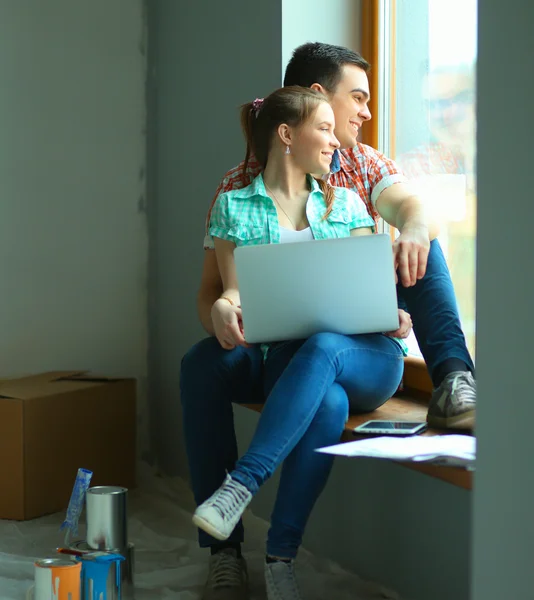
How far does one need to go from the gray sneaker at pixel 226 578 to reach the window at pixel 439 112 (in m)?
0.68

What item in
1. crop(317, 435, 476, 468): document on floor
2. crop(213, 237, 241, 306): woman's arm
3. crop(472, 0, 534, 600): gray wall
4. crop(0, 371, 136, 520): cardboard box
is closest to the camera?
crop(472, 0, 534, 600): gray wall

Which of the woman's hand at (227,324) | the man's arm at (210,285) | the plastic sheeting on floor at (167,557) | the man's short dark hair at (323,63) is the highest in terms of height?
the man's short dark hair at (323,63)

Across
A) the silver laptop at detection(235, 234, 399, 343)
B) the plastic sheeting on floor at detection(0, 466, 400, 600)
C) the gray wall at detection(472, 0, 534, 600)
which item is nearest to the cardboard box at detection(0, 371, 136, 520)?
the plastic sheeting on floor at detection(0, 466, 400, 600)

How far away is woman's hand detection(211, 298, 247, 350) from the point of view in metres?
1.67

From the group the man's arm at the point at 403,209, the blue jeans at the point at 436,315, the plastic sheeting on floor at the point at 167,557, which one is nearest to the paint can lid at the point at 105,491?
the plastic sheeting on floor at the point at 167,557

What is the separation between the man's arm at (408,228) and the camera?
160 centimetres

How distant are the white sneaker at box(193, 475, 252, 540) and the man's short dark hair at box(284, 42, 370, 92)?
950mm

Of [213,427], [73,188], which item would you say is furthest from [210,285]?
[73,188]

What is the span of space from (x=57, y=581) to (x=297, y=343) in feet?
2.07

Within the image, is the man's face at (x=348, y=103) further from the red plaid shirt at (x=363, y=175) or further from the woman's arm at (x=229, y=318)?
the woman's arm at (x=229, y=318)

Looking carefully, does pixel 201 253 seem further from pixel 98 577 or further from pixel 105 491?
pixel 98 577

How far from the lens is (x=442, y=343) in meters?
1.60

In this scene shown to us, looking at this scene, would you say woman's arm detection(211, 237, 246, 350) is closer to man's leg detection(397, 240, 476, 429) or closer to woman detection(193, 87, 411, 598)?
woman detection(193, 87, 411, 598)

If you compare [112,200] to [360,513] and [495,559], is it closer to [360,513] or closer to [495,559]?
[360,513]
